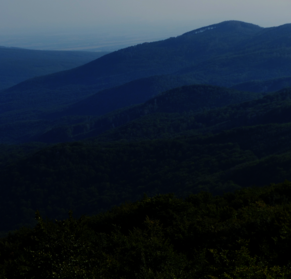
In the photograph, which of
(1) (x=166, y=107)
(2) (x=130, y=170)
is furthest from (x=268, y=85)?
(2) (x=130, y=170)

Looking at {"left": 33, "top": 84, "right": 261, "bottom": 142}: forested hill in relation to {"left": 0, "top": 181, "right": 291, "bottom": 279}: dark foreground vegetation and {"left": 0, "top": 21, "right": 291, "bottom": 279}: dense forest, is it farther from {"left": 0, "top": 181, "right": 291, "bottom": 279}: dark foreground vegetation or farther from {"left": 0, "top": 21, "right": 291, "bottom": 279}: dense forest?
{"left": 0, "top": 181, "right": 291, "bottom": 279}: dark foreground vegetation

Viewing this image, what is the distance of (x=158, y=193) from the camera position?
70.1 meters

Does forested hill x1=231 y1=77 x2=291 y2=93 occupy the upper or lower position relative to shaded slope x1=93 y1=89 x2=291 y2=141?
upper

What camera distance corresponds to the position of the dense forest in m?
15.2

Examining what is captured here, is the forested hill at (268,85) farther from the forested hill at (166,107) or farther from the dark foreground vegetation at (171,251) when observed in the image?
the dark foreground vegetation at (171,251)

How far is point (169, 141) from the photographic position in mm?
90562

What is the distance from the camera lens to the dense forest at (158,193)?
599 inches

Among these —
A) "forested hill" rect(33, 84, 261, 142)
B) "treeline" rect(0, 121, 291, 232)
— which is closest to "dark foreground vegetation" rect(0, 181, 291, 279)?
"treeline" rect(0, 121, 291, 232)

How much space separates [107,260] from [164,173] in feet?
206

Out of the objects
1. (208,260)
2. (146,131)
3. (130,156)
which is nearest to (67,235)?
(208,260)

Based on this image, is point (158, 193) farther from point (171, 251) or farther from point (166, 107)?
point (166, 107)

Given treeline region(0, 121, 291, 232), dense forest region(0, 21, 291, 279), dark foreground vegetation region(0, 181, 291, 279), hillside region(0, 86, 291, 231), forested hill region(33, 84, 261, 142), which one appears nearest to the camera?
dark foreground vegetation region(0, 181, 291, 279)

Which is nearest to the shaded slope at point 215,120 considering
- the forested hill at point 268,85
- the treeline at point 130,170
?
the treeline at point 130,170

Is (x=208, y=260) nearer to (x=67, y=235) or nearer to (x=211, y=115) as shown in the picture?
(x=67, y=235)
